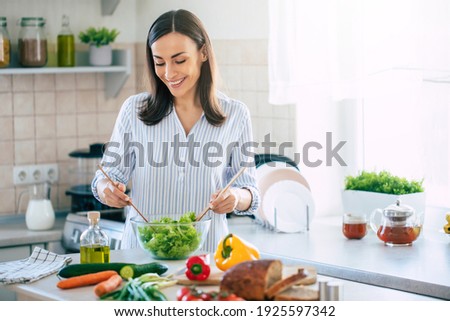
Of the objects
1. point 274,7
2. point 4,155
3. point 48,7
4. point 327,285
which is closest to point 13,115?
point 4,155

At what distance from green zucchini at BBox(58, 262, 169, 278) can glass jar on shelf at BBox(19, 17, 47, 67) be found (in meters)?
1.84

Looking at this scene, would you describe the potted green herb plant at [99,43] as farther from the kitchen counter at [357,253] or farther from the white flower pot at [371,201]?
the white flower pot at [371,201]

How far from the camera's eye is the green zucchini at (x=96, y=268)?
235 centimetres

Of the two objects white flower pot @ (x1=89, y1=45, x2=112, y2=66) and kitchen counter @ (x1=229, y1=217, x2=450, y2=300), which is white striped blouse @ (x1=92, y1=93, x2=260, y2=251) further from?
white flower pot @ (x1=89, y1=45, x2=112, y2=66)

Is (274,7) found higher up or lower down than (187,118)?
higher up

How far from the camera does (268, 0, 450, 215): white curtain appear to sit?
133 inches

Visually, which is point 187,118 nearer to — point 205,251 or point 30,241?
point 205,251

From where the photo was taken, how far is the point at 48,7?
→ 4.20 meters

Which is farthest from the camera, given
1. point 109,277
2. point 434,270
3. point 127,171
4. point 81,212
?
point 81,212

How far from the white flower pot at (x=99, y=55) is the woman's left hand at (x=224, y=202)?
5.73ft

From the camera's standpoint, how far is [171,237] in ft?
8.38

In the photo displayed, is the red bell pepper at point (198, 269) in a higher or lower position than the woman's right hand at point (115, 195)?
lower

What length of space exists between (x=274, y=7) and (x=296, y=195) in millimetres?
799

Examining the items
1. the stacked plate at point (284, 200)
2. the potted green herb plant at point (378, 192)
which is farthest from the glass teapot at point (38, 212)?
the potted green herb plant at point (378, 192)
